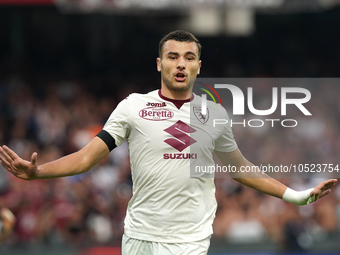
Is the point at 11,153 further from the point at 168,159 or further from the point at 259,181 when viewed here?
the point at 259,181

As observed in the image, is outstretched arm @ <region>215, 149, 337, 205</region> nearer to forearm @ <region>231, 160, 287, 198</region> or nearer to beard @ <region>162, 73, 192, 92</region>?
forearm @ <region>231, 160, 287, 198</region>

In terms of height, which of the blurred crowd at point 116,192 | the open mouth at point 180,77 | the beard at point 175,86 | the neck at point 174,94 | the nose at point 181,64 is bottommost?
the blurred crowd at point 116,192

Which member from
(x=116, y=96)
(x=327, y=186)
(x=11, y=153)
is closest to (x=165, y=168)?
(x=11, y=153)

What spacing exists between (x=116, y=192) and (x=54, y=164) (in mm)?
6143

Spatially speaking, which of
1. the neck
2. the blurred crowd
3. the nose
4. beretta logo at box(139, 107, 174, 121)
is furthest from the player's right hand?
the blurred crowd

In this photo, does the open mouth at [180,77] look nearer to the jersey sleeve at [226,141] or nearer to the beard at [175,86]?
the beard at [175,86]

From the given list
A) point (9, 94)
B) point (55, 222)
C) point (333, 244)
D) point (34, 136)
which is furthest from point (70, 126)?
point (333, 244)

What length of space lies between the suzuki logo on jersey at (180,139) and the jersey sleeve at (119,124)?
309 millimetres

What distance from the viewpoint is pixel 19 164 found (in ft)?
11.1

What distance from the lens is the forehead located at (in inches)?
155

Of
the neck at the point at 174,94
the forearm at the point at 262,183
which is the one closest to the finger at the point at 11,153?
the neck at the point at 174,94

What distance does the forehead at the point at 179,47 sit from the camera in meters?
3.94

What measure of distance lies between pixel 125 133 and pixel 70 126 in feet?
24.9

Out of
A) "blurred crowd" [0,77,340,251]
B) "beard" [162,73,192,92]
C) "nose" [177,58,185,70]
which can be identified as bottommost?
"blurred crowd" [0,77,340,251]
